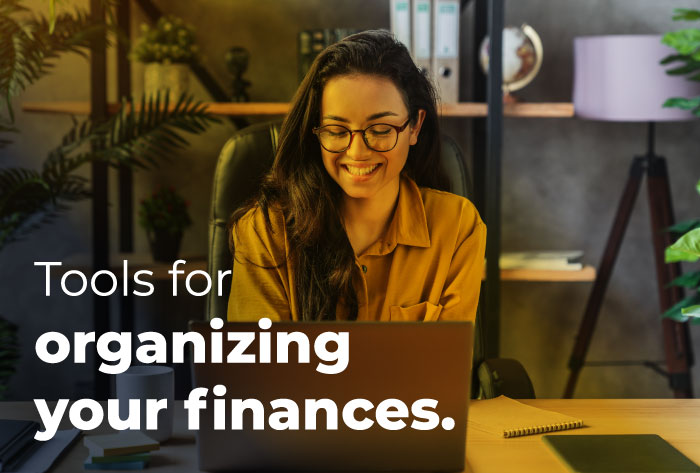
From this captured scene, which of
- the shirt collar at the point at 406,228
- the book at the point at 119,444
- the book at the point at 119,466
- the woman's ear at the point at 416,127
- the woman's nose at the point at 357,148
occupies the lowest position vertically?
the book at the point at 119,466

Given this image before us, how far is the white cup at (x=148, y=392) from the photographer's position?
3.50 ft

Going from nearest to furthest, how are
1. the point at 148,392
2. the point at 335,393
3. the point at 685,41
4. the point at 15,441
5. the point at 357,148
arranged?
the point at 335,393
the point at 15,441
the point at 148,392
the point at 357,148
the point at 685,41

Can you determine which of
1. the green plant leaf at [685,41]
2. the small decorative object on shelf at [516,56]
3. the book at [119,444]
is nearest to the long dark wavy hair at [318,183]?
the book at [119,444]

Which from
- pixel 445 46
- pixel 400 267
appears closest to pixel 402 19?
pixel 445 46

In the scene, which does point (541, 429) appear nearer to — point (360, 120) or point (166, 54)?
point (360, 120)

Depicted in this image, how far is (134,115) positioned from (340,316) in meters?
1.06

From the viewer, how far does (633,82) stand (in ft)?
7.61

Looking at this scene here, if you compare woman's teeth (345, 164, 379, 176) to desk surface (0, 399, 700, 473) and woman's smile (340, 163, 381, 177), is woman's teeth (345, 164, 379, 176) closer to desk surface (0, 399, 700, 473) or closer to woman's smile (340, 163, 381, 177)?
woman's smile (340, 163, 381, 177)

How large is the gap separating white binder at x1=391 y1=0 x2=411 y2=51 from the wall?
39 centimetres

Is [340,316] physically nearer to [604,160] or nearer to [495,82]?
[495,82]

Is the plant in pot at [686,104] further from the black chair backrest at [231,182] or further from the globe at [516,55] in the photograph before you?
the black chair backrest at [231,182]

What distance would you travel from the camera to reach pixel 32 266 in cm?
275

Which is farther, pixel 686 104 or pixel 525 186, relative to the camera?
pixel 525 186

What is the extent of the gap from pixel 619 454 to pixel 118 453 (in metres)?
0.64
